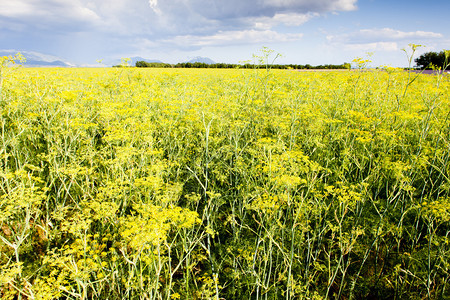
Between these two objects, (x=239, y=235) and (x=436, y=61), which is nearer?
(x=239, y=235)

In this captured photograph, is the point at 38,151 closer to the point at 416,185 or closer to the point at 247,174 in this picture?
the point at 247,174

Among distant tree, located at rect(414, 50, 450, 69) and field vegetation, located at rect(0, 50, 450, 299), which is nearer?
field vegetation, located at rect(0, 50, 450, 299)

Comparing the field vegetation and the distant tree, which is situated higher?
the distant tree

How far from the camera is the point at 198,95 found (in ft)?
23.1

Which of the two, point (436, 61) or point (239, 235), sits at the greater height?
point (436, 61)

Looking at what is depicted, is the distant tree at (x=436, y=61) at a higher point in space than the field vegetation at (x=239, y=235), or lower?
higher

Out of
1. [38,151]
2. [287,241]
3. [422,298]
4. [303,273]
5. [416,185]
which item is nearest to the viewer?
[422,298]

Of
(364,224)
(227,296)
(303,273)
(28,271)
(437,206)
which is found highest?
(437,206)

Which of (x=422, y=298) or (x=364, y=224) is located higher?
(x=364, y=224)

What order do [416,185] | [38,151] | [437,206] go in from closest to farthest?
[437,206]
[416,185]
[38,151]

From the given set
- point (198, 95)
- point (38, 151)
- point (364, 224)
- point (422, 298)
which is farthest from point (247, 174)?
point (198, 95)

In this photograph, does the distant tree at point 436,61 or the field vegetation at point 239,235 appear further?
the distant tree at point 436,61

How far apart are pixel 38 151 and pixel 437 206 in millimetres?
6007

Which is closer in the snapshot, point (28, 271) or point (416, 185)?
point (28, 271)
